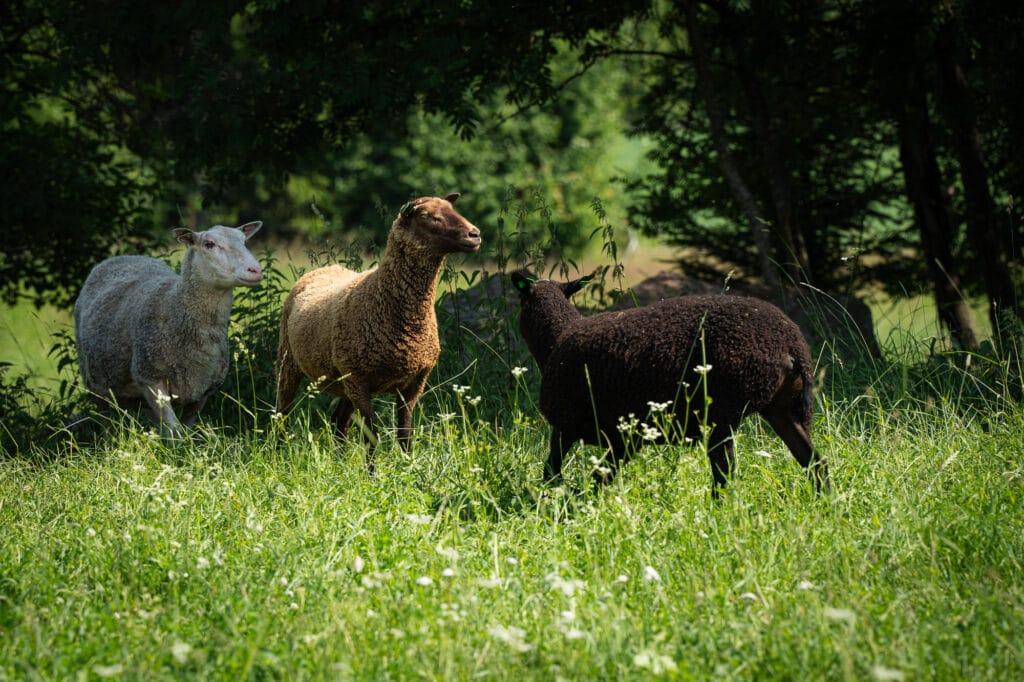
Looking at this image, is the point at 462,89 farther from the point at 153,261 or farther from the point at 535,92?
the point at 153,261

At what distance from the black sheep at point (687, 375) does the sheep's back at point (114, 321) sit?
328 centimetres

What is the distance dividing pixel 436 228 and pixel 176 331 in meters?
2.16

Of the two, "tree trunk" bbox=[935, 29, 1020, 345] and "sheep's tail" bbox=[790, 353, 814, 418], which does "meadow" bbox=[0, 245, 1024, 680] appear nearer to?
"sheep's tail" bbox=[790, 353, 814, 418]

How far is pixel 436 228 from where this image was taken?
516 cm

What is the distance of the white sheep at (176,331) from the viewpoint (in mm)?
6199

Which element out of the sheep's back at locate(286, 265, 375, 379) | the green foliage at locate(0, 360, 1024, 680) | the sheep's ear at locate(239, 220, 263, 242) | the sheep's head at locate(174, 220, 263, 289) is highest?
the sheep's ear at locate(239, 220, 263, 242)

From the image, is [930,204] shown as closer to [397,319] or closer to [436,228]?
[436,228]

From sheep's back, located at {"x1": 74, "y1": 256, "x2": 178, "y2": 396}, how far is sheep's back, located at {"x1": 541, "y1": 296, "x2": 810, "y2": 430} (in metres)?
3.29

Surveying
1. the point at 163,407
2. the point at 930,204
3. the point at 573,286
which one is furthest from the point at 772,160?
the point at 163,407

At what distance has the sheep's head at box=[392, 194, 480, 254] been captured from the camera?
200 inches

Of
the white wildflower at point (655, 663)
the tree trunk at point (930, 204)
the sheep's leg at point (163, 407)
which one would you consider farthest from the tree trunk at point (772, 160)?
the white wildflower at point (655, 663)

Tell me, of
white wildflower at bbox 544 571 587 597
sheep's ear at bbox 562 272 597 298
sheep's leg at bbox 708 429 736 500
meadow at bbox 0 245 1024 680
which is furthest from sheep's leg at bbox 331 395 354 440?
white wildflower at bbox 544 571 587 597

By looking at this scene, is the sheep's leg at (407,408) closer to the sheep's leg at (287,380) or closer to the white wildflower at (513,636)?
the sheep's leg at (287,380)

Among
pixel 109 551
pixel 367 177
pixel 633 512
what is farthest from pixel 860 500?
pixel 367 177
